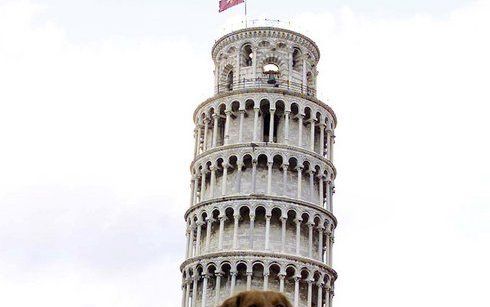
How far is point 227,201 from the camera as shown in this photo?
46.8 meters

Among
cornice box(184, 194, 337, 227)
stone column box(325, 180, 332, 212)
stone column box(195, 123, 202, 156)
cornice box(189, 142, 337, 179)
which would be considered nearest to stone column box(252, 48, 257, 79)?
stone column box(195, 123, 202, 156)

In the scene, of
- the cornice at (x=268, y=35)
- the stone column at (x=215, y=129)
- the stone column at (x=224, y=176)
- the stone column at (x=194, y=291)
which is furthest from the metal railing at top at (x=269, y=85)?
the stone column at (x=194, y=291)

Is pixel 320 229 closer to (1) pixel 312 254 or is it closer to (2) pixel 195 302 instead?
(1) pixel 312 254

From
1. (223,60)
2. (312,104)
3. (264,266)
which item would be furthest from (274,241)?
(223,60)

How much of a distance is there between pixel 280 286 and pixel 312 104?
10.7 metres

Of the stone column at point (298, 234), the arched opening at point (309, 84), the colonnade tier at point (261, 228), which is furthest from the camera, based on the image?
the arched opening at point (309, 84)

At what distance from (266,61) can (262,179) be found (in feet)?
24.1

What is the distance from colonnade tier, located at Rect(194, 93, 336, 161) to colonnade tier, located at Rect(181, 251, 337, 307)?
6.52m

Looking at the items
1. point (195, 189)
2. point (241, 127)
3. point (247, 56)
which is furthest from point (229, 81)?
point (195, 189)

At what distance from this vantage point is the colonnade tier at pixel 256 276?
45.2m

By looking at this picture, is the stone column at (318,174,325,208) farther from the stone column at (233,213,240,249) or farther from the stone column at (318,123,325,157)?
the stone column at (233,213,240,249)

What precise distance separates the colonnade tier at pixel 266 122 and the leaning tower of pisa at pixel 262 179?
2.2 inches

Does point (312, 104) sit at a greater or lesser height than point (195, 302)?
greater

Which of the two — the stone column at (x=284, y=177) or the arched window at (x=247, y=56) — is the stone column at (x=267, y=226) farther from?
the arched window at (x=247, y=56)
